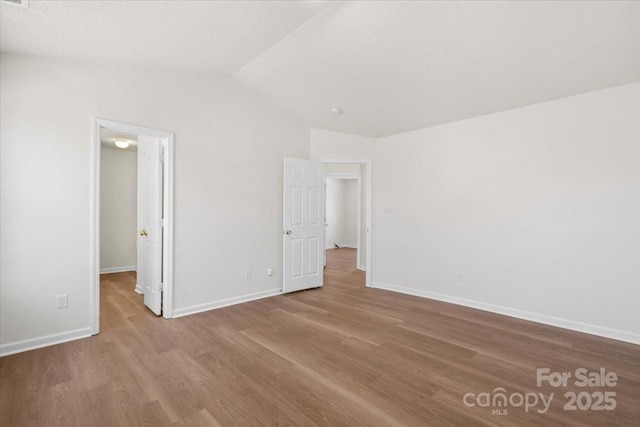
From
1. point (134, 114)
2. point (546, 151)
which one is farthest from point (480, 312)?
point (134, 114)

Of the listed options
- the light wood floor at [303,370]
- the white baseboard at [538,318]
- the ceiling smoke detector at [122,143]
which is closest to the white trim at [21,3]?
the light wood floor at [303,370]

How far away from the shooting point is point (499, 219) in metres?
3.93

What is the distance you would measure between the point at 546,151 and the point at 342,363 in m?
3.28

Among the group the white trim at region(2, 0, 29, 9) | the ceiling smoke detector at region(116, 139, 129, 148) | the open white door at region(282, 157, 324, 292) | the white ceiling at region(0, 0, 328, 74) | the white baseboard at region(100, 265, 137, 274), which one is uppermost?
the white ceiling at region(0, 0, 328, 74)

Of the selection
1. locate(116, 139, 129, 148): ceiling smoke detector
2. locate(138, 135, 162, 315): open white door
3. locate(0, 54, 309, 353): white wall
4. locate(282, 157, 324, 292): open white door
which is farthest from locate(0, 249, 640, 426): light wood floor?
locate(116, 139, 129, 148): ceiling smoke detector

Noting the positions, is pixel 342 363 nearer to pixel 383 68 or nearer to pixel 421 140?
pixel 383 68

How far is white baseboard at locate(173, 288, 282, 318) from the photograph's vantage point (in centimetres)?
372

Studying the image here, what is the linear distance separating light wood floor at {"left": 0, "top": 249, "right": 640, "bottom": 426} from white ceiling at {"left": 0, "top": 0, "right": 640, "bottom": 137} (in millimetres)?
2661

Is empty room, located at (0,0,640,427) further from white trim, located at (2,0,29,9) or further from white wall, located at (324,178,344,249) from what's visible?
white wall, located at (324,178,344,249)

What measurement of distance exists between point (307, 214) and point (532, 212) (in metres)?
3.03

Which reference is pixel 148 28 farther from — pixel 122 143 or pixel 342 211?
pixel 342 211

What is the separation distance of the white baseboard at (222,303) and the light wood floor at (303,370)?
0.43 ft

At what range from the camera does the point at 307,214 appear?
5004 millimetres

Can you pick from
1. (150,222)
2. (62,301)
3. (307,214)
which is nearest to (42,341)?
(62,301)
